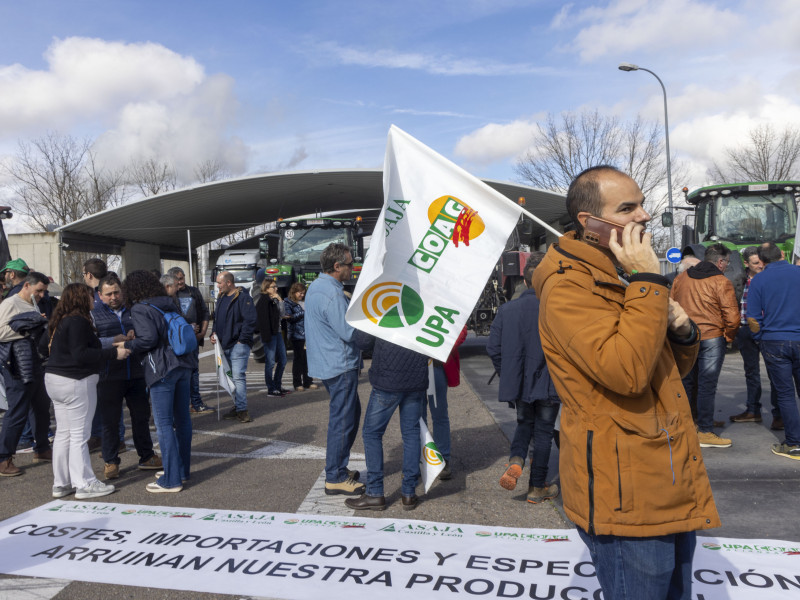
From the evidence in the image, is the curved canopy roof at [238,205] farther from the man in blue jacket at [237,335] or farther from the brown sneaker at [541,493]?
the brown sneaker at [541,493]

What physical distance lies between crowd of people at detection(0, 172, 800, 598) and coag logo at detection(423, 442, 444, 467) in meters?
0.12

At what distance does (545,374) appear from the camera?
16.8ft

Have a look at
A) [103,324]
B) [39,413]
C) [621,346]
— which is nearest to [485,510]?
[621,346]

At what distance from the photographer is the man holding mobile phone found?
189cm

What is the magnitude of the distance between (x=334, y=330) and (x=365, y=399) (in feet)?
15.4

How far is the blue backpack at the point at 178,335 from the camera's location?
574cm

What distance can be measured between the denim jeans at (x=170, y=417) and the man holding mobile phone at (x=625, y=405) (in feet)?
14.2

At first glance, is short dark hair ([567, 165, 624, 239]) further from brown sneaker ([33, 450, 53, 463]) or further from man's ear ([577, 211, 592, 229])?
brown sneaker ([33, 450, 53, 463])

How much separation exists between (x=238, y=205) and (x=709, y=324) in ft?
84.8

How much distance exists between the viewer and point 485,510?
16.3ft

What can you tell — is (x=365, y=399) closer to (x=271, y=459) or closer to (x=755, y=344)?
(x=271, y=459)

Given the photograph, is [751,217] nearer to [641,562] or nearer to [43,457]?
[43,457]

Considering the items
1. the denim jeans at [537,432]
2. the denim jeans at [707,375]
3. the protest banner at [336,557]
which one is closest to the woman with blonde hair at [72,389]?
the protest banner at [336,557]

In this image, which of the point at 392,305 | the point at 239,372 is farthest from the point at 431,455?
the point at 239,372
